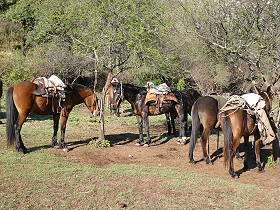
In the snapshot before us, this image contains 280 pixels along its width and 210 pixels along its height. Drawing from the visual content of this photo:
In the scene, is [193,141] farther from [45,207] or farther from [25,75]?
[25,75]

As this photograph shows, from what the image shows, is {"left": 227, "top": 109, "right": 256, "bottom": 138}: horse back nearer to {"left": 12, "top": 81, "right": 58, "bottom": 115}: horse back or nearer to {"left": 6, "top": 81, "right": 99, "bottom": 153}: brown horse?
{"left": 6, "top": 81, "right": 99, "bottom": 153}: brown horse

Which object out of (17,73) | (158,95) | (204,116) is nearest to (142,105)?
(158,95)

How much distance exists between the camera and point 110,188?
240 inches

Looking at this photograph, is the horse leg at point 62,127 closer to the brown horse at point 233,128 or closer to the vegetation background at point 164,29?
the vegetation background at point 164,29

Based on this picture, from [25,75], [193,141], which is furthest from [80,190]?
[25,75]

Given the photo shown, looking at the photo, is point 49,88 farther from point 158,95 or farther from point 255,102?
point 255,102

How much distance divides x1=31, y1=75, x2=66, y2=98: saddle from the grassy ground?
1480 mm

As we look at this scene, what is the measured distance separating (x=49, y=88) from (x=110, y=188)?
3.51m

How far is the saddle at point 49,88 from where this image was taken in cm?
842

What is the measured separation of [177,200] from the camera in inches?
225

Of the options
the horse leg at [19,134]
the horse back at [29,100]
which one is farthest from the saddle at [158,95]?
the horse leg at [19,134]

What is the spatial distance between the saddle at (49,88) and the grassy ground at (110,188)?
1480 mm

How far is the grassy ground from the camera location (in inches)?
216

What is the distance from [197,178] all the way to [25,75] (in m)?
15.0
